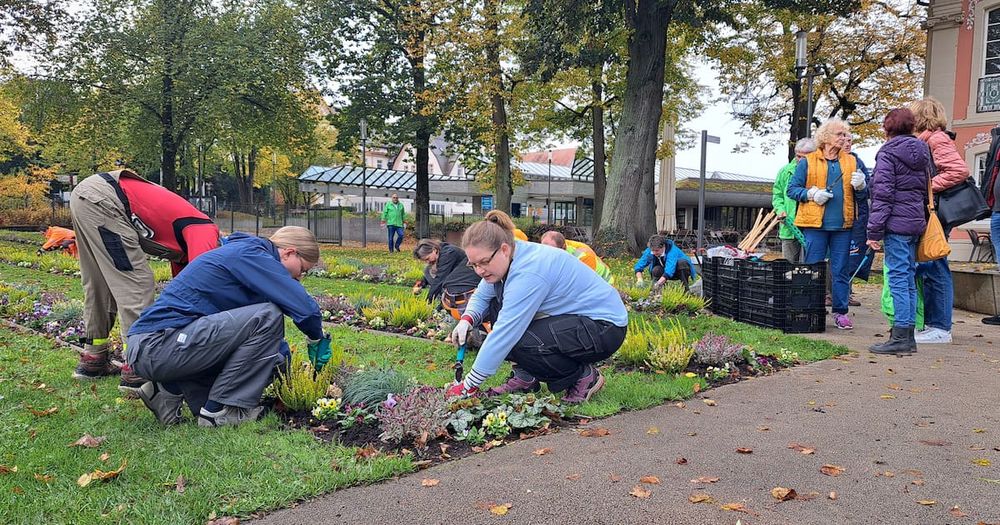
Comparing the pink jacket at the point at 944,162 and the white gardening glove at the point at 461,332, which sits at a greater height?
the pink jacket at the point at 944,162

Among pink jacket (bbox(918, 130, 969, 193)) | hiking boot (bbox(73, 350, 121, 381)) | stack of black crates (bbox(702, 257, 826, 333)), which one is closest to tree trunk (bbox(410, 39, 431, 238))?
stack of black crates (bbox(702, 257, 826, 333))

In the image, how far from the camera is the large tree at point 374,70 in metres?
24.3

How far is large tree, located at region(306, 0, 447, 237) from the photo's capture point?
79.7 ft

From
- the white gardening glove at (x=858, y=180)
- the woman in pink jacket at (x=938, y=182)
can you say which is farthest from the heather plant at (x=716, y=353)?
the white gardening glove at (x=858, y=180)

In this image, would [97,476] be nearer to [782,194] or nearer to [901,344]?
[901,344]

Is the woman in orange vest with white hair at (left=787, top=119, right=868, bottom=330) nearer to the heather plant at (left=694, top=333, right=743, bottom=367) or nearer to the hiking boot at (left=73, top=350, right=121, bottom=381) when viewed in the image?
the heather plant at (left=694, top=333, right=743, bottom=367)

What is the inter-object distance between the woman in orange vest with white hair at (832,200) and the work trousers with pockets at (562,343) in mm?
3788

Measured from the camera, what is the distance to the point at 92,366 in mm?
4973

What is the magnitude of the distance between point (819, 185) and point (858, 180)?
0.36 m

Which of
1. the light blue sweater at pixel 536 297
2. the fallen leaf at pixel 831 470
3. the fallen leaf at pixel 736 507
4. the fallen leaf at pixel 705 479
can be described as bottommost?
the fallen leaf at pixel 705 479

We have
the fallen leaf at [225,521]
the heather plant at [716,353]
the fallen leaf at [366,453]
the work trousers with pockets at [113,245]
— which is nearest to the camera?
the fallen leaf at [225,521]

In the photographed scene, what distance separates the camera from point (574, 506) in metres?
2.69

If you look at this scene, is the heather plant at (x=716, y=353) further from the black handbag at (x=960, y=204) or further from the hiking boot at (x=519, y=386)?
the black handbag at (x=960, y=204)

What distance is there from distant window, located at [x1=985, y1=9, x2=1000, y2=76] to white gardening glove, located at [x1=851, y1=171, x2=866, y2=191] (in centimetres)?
1233
